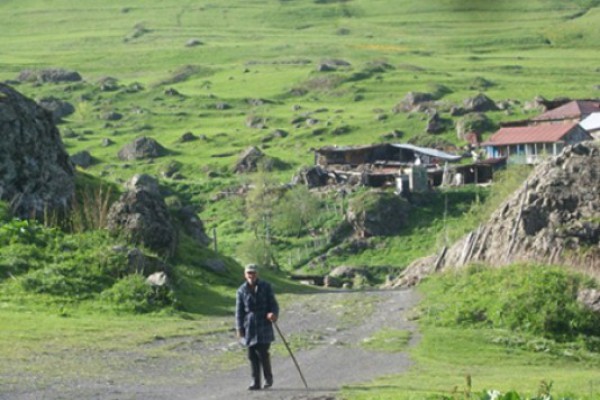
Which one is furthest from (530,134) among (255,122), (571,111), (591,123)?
(255,122)

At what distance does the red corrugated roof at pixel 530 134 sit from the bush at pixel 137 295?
78378mm

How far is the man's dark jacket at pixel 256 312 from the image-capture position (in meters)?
20.5

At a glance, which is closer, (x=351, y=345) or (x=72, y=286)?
(x=351, y=345)

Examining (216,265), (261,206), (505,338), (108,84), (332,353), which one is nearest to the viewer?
(332,353)

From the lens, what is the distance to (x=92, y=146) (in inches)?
5305

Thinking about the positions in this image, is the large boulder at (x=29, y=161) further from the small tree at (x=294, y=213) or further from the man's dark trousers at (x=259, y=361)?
the small tree at (x=294, y=213)

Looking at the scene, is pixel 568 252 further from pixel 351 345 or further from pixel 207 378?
pixel 207 378

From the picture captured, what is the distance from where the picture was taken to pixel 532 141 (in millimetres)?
109000

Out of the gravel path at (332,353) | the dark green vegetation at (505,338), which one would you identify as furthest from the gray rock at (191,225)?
the dark green vegetation at (505,338)

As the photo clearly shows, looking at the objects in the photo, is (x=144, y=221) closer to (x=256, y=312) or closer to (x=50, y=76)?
(x=256, y=312)

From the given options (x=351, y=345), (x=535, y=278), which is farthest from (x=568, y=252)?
(x=351, y=345)

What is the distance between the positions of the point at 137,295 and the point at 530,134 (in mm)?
83029

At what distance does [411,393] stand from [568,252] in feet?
59.8

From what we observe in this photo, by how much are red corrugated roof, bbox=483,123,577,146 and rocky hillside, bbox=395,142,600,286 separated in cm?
6817
